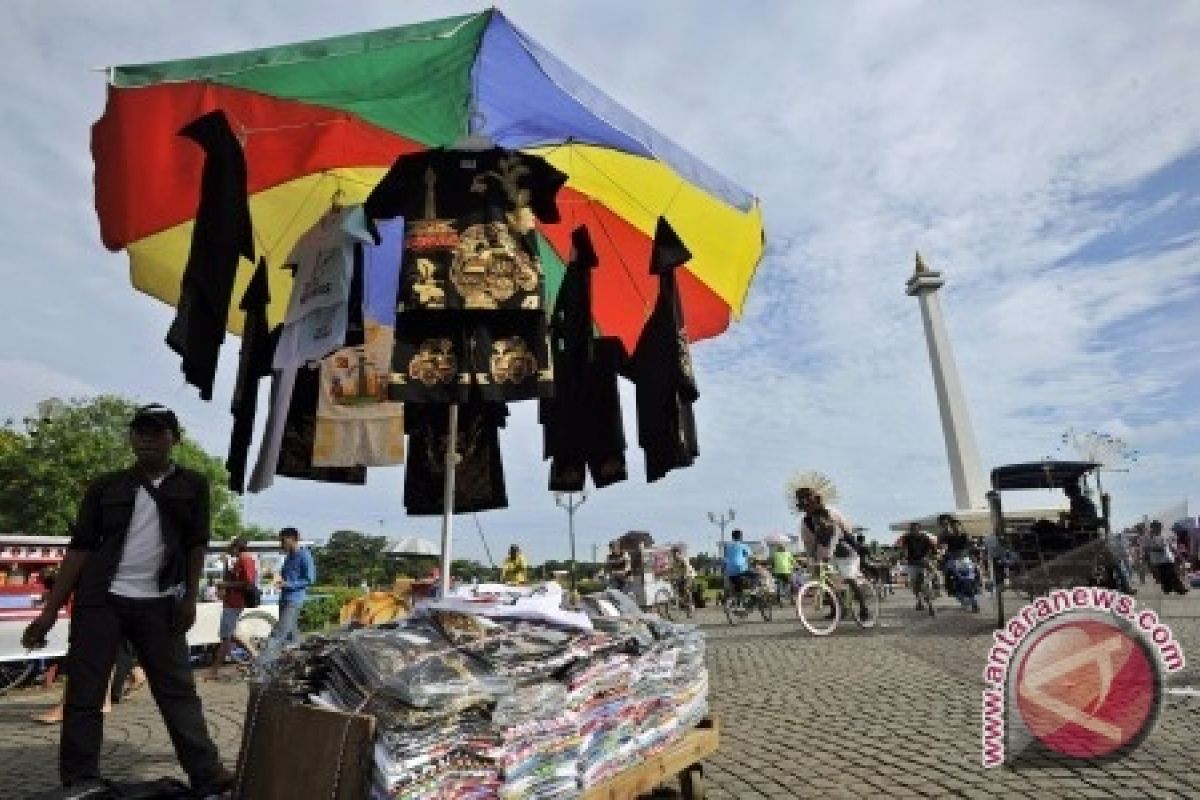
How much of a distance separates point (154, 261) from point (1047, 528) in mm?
11579

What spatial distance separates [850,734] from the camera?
229 inches

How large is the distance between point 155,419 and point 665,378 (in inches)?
134

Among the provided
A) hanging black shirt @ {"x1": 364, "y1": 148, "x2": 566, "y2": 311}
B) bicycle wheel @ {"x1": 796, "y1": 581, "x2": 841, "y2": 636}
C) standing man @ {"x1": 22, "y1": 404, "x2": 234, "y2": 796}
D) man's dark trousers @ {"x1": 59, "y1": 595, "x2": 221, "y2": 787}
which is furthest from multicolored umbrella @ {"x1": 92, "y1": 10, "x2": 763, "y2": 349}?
bicycle wheel @ {"x1": 796, "y1": 581, "x2": 841, "y2": 636}

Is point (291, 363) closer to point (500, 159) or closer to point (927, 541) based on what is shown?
point (500, 159)

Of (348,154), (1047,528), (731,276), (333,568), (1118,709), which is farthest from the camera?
(333,568)

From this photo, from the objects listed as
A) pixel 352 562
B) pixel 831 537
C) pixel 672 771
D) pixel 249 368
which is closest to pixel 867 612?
pixel 831 537

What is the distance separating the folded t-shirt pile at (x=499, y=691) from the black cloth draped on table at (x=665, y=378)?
7.90 feet

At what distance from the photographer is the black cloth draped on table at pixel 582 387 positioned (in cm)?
645

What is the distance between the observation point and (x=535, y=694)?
3.09 meters

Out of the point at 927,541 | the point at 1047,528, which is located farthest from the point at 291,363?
the point at 927,541

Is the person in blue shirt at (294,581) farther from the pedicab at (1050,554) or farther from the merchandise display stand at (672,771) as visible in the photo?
the pedicab at (1050,554)

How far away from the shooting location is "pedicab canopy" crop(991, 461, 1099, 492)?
44.2 ft

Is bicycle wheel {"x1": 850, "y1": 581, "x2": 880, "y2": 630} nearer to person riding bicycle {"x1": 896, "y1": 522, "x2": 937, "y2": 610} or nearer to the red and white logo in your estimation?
person riding bicycle {"x1": 896, "y1": 522, "x2": 937, "y2": 610}

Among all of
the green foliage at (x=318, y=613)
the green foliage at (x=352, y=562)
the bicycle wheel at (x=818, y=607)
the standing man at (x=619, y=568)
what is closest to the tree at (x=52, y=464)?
the green foliage at (x=352, y=562)
